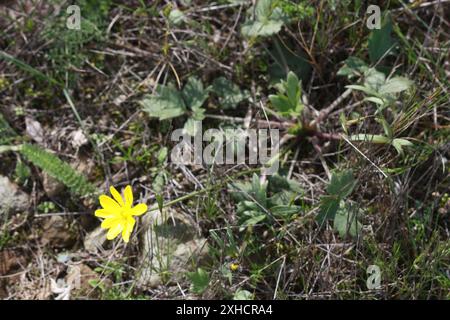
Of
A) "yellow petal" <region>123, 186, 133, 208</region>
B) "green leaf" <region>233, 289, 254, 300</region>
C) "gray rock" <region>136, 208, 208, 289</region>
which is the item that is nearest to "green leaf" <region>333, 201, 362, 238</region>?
"green leaf" <region>233, 289, 254, 300</region>

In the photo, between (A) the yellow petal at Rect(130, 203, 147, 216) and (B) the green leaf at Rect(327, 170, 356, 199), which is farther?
(B) the green leaf at Rect(327, 170, 356, 199)

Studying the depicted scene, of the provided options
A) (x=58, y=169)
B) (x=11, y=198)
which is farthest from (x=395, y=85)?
(x=11, y=198)

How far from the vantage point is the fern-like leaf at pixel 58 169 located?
2.68 metres

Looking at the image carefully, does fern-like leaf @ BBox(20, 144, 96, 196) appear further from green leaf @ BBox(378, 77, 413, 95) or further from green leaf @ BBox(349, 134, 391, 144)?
green leaf @ BBox(378, 77, 413, 95)

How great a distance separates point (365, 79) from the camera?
8.74 ft

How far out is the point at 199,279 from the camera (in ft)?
7.84

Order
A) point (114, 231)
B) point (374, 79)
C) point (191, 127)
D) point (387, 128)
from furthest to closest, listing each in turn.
A: point (191, 127), point (374, 79), point (114, 231), point (387, 128)

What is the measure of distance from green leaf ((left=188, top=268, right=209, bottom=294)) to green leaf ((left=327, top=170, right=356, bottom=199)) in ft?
2.10

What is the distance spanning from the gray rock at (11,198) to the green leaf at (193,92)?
3.00 ft

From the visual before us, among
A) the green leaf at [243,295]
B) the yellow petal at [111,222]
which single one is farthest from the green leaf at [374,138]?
the yellow petal at [111,222]

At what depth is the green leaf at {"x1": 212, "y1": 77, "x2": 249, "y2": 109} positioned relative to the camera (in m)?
2.85

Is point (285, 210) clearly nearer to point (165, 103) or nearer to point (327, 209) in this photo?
point (327, 209)

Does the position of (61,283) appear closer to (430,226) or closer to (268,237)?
(268,237)

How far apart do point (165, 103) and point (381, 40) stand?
1063 mm
